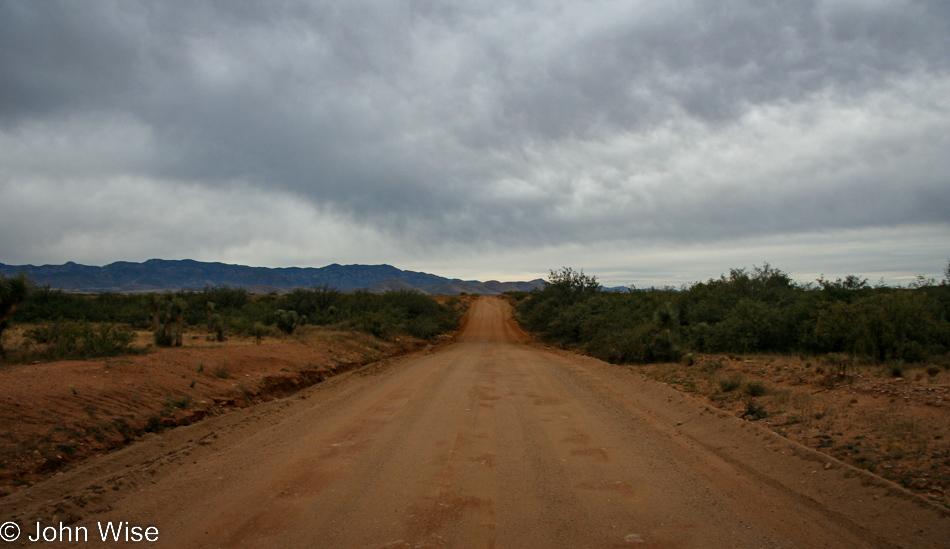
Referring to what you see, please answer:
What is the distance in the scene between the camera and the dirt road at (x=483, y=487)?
16.5 feet

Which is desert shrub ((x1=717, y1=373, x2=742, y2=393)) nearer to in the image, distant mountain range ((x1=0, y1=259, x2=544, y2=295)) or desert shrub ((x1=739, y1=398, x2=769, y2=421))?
desert shrub ((x1=739, y1=398, x2=769, y2=421))

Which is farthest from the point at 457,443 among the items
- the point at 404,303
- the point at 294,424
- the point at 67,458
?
the point at 404,303

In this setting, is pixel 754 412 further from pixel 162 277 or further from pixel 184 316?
pixel 162 277

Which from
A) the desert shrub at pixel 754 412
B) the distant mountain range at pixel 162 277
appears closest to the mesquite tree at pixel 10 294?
the desert shrub at pixel 754 412

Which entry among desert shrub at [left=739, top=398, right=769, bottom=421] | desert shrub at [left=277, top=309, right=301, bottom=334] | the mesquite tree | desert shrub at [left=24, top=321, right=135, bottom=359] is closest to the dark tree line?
desert shrub at [left=739, top=398, right=769, bottom=421]

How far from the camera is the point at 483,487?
20.5 feet

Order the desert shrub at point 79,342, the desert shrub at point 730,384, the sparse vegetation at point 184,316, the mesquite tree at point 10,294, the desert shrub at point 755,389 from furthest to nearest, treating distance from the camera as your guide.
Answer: the sparse vegetation at point 184,316
the desert shrub at point 79,342
the mesquite tree at point 10,294
the desert shrub at point 730,384
the desert shrub at point 755,389

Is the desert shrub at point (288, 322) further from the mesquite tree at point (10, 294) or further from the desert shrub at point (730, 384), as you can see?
the desert shrub at point (730, 384)

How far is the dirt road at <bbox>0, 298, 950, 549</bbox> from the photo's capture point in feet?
16.5

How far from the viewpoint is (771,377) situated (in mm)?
13008

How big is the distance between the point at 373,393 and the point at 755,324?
14.3m

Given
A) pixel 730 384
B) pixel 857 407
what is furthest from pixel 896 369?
pixel 857 407

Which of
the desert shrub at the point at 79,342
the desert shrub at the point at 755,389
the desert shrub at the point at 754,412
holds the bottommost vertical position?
the desert shrub at the point at 754,412

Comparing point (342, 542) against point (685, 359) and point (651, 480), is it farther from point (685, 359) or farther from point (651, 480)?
point (685, 359)
